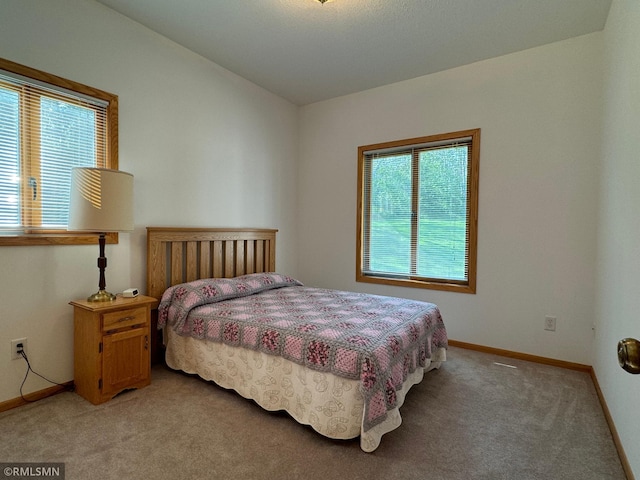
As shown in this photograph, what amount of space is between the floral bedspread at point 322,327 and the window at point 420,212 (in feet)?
3.06

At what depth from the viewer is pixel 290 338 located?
192 centimetres

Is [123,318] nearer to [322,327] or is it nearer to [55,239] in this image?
[55,239]

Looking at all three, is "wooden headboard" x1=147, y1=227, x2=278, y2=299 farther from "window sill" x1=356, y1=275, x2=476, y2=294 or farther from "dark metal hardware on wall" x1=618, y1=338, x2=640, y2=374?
"dark metal hardware on wall" x1=618, y1=338, x2=640, y2=374

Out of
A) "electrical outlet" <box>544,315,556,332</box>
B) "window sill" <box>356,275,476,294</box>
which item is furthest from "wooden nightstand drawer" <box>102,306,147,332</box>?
"electrical outlet" <box>544,315,556,332</box>

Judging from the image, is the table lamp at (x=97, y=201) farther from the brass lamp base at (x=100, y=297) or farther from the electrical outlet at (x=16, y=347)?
the electrical outlet at (x=16, y=347)

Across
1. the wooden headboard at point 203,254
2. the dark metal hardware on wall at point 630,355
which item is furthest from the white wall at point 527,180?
the dark metal hardware on wall at point 630,355

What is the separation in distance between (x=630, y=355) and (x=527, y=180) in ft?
8.49

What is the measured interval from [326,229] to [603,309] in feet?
8.91

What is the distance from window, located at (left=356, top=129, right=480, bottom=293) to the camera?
3256 millimetres

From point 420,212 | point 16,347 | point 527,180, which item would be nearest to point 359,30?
point 420,212

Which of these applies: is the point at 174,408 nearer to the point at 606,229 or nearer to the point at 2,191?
the point at 2,191

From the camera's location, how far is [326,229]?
4.14 metres

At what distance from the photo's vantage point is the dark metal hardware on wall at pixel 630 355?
2.41 feet

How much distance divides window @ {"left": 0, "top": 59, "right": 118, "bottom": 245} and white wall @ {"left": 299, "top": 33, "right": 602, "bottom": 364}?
2.69 meters
